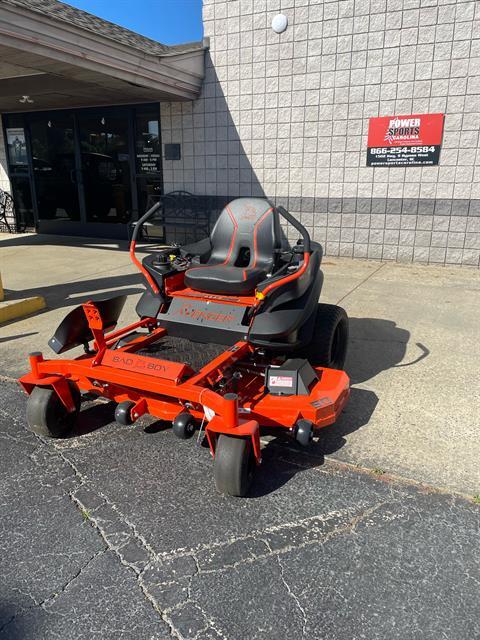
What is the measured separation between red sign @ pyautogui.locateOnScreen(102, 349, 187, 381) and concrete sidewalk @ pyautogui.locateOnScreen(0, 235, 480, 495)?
0.98 meters

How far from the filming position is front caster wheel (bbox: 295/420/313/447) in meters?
2.62

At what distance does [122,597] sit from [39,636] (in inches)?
12.3

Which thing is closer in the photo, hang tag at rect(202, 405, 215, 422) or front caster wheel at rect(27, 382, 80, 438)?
hang tag at rect(202, 405, 215, 422)

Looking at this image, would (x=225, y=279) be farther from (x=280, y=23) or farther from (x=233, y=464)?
(x=280, y=23)

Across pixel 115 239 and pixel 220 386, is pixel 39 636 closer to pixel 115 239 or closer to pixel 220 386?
pixel 220 386

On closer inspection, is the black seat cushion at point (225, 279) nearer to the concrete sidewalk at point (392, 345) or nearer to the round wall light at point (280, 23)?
the concrete sidewalk at point (392, 345)

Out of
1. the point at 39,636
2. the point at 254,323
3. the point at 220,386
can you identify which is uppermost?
the point at 254,323

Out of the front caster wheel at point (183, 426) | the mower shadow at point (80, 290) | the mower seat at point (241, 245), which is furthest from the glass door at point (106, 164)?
the front caster wheel at point (183, 426)

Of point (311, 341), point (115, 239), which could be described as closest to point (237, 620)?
point (311, 341)

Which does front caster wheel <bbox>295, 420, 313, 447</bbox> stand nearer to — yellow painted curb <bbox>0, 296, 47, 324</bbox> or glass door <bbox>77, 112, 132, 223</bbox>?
yellow painted curb <bbox>0, 296, 47, 324</bbox>

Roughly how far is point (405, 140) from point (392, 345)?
174 inches

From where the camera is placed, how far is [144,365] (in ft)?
9.70

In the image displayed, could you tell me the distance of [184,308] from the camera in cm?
356

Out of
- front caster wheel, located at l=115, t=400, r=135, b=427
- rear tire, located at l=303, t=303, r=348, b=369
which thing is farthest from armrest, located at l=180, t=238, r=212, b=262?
front caster wheel, located at l=115, t=400, r=135, b=427
